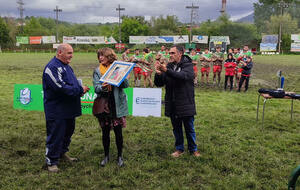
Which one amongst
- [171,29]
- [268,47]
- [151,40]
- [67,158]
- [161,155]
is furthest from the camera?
[171,29]

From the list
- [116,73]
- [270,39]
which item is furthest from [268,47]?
[116,73]

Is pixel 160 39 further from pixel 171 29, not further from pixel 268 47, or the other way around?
pixel 171 29

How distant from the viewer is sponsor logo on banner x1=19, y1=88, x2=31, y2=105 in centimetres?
801

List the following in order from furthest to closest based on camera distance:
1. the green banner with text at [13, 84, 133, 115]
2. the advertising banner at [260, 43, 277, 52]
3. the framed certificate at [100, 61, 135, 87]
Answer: the advertising banner at [260, 43, 277, 52] → the green banner with text at [13, 84, 133, 115] → the framed certificate at [100, 61, 135, 87]

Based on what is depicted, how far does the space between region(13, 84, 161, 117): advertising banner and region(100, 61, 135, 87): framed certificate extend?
10.5ft

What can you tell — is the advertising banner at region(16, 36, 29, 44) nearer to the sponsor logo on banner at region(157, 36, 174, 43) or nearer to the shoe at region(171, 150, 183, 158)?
the sponsor logo on banner at region(157, 36, 174, 43)

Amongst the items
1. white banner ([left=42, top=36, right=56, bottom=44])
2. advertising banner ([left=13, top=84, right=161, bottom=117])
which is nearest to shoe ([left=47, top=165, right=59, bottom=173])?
advertising banner ([left=13, top=84, right=161, bottom=117])

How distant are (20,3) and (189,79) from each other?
306 feet

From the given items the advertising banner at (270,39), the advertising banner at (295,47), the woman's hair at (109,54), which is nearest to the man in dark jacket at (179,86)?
the woman's hair at (109,54)

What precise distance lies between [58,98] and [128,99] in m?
3.51

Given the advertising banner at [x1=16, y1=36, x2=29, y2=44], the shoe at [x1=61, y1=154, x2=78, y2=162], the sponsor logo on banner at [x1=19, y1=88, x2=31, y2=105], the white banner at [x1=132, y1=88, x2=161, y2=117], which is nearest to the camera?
the shoe at [x1=61, y1=154, x2=78, y2=162]

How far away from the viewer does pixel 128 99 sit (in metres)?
7.68

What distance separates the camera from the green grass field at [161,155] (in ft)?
13.6

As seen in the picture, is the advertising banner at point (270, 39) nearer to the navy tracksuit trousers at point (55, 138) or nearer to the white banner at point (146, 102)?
the white banner at point (146, 102)
